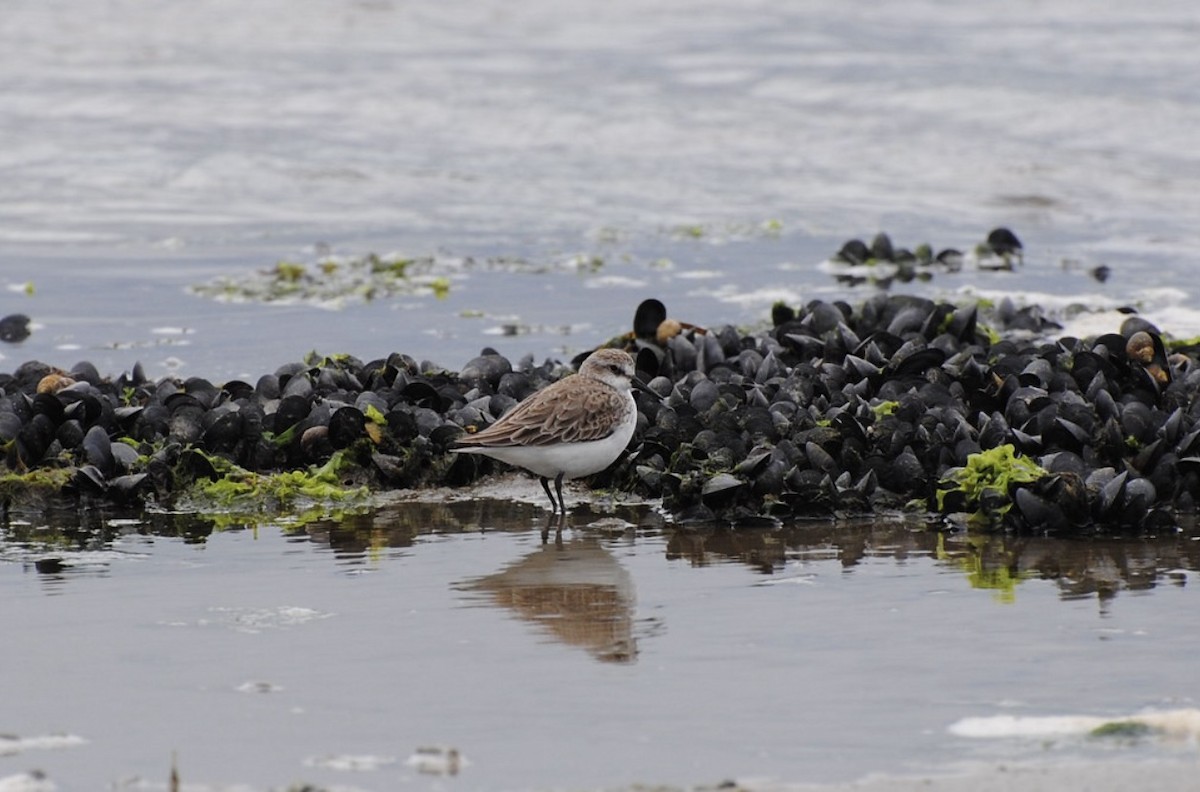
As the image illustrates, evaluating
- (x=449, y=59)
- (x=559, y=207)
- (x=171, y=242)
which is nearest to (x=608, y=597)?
(x=171, y=242)

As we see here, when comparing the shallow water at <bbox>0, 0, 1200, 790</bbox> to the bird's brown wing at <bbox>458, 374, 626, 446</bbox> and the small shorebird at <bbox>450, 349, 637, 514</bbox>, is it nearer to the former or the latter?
the small shorebird at <bbox>450, 349, 637, 514</bbox>

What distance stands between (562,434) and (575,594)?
5.01ft

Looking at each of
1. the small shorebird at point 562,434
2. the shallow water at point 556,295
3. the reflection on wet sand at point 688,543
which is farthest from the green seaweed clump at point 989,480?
A: the small shorebird at point 562,434

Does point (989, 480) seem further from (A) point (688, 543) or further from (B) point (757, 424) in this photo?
(A) point (688, 543)

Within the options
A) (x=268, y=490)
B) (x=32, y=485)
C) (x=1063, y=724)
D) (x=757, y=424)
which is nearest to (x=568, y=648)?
(x=1063, y=724)

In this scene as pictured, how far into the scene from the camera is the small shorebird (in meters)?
8.65

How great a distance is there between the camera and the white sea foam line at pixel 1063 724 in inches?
200

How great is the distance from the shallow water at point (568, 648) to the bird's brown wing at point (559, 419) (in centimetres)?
46

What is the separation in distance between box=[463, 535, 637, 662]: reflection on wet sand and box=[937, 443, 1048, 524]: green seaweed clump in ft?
5.99

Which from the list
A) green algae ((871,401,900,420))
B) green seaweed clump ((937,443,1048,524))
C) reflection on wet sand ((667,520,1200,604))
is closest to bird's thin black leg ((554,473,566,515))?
reflection on wet sand ((667,520,1200,604))

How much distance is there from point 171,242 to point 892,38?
16490mm

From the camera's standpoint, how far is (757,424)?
906 centimetres

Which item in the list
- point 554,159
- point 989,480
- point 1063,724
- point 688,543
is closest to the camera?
point 1063,724

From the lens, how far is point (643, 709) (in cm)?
543
